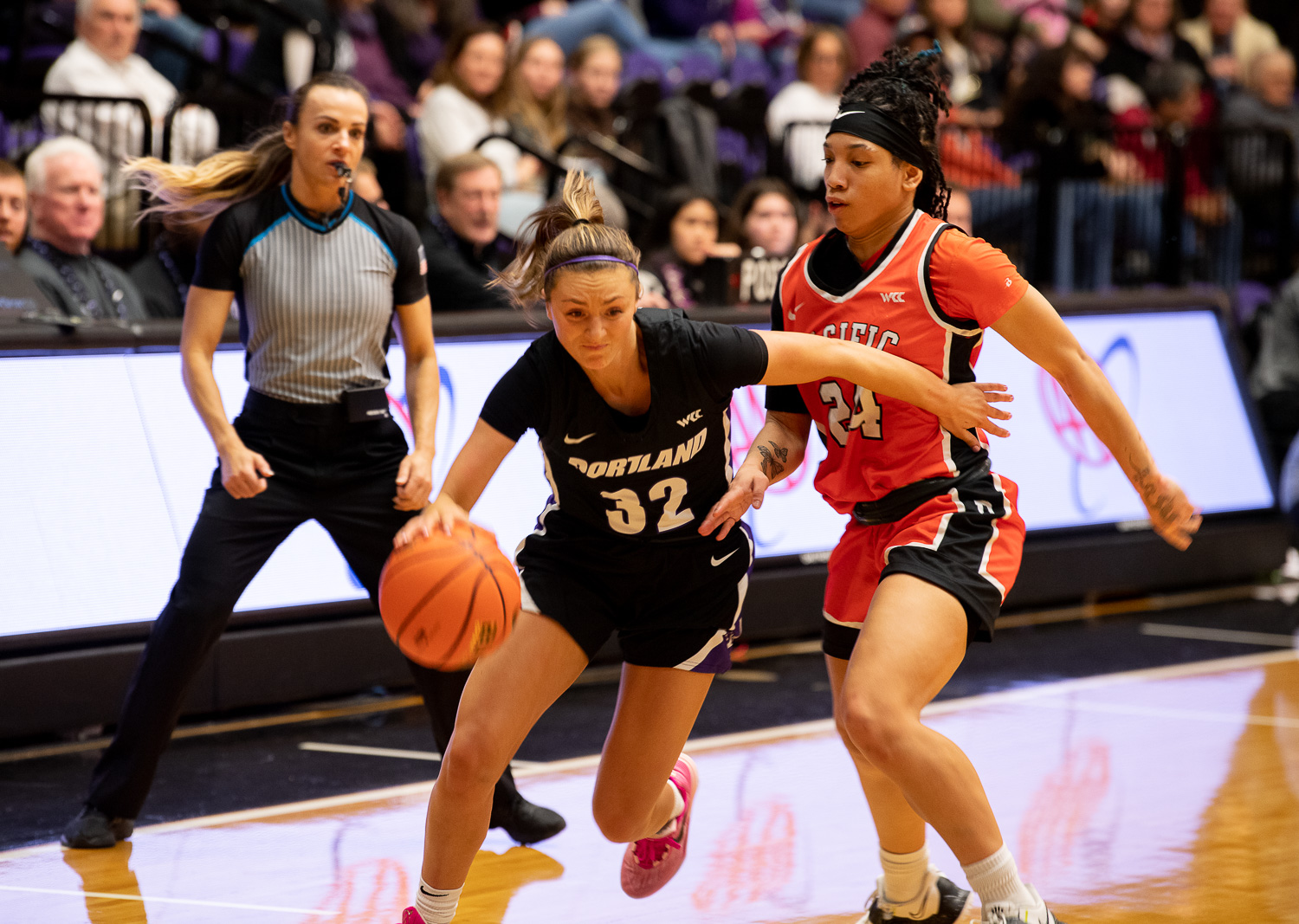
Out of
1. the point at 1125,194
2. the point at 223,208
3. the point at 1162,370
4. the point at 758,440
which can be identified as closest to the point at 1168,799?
the point at 758,440

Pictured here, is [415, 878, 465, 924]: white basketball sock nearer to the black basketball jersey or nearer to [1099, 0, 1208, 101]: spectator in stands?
the black basketball jersey

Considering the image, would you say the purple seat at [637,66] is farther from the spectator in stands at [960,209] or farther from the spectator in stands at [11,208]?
the spectator in stands at [11,208]

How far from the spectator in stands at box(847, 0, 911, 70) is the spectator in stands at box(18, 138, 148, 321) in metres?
6.20

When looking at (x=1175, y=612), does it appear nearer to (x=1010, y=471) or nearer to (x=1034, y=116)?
(x=1010, y=471)

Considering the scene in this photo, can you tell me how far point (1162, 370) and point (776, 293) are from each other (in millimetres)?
5587

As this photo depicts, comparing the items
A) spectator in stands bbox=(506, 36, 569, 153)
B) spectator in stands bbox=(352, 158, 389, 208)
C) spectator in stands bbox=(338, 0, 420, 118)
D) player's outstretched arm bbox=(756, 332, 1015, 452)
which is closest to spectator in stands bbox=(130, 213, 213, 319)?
spectator in stands bbox=(352, 158, 389, 208)

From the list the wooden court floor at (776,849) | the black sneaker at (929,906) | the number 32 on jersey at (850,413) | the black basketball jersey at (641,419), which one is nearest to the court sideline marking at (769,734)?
the wooden court floor at (776,849)

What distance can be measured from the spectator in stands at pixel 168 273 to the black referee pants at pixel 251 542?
2.80 metres

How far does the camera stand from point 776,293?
163 inches

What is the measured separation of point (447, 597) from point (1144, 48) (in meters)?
11.1

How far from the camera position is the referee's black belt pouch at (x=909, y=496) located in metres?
3.87

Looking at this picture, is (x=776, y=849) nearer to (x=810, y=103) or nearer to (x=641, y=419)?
(x=641, y=419)

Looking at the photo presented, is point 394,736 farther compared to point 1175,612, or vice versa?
point 1175,612

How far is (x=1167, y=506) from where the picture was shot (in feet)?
12.5
